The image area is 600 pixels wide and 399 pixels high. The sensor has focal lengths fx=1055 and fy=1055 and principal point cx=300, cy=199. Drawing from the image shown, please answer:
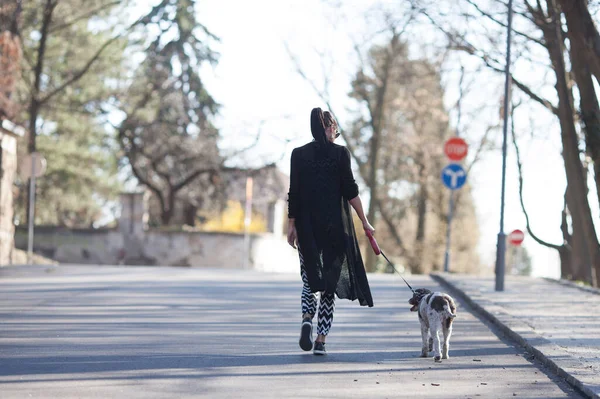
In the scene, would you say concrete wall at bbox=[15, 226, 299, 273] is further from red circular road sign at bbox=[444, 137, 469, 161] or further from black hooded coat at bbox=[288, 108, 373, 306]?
black hooded coat at bbox=[288, 108, 373, 306]

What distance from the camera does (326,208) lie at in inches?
352

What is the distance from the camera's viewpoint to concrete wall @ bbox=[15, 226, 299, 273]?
37459mm

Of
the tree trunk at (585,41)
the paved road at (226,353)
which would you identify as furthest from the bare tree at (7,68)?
the tree trunk at (585,41)

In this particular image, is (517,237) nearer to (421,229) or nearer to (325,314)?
(421,229)

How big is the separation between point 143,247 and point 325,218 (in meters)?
29.2

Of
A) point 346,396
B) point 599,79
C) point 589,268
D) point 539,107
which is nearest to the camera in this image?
point 346,396

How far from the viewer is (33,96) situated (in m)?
40.1

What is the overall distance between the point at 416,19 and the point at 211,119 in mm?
21706

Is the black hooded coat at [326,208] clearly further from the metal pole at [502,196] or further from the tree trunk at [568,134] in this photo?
the tree trunk at [568,134]

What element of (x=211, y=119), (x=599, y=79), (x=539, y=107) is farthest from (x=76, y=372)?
(x=211, y=119)

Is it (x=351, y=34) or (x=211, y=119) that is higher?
(x=351, y=34)

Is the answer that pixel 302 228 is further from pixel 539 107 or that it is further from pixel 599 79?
pixel 539 107

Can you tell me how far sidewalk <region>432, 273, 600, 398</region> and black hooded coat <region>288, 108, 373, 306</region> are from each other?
5.97 ft

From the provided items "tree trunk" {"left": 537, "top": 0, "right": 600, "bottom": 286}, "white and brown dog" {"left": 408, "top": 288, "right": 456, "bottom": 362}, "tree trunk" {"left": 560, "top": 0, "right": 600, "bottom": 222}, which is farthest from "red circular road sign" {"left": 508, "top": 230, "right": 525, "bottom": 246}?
"white and brown dog" {"left": 408, "top": 288, "right": 456, "bottom": 362}
